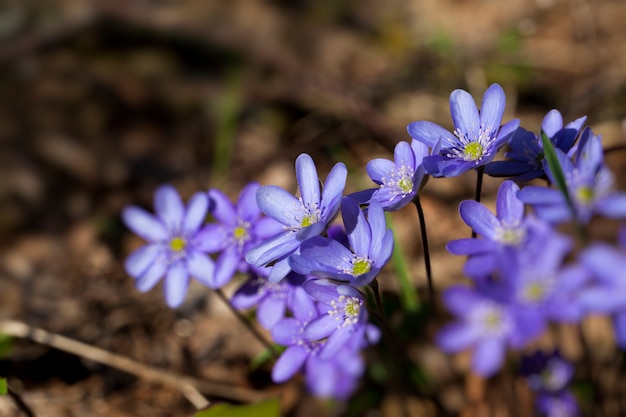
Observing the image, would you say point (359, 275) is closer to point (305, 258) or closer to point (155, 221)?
point (305, 258)

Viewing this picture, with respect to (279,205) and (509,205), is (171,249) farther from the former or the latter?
(509,205)

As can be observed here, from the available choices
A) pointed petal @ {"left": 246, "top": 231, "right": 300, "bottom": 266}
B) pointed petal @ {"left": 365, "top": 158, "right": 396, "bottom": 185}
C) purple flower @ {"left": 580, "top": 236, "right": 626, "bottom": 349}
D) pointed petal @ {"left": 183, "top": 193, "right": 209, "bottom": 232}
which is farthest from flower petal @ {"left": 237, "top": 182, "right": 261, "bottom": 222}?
purple flower @ {"left": 580, "top": 236, "right": 626, "bottom": 349}

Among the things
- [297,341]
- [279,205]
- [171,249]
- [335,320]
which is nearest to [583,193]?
[335,320]

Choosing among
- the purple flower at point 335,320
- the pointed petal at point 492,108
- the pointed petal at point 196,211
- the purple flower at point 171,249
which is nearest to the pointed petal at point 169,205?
the purple flower at point 171,249

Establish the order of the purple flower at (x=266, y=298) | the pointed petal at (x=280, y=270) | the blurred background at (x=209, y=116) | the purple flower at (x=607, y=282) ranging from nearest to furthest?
the purple flower at (x=607, y=282) < the pointed petal at (x=280, y=270) < the purple flower at (x=266, y=298) < the blurred background at (x=209, y=116)

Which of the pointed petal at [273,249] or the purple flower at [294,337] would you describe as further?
the purple flower at [294,337]

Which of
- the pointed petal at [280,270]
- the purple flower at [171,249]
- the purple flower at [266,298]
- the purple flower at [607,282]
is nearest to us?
the purple flower at [607,282]

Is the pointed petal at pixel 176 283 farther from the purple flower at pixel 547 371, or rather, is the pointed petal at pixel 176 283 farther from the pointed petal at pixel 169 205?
the purple flower at pixel 547 371
